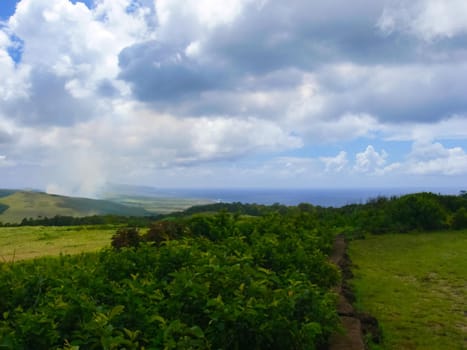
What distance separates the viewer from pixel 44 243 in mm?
10547

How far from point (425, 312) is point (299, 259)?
101 inches

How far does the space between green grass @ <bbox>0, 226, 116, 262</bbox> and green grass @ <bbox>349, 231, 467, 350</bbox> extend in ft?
18.4

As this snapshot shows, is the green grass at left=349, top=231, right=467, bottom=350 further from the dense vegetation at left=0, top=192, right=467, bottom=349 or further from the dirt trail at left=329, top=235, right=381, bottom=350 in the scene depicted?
the dense vegetation at left=0, top=192, right=467, bottom=349

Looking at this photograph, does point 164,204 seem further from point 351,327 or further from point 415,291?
point 351,327

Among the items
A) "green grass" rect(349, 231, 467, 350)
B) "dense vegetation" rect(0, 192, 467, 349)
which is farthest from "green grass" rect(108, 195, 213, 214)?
"dense vegetation" rect(0, 192, 467, 349)

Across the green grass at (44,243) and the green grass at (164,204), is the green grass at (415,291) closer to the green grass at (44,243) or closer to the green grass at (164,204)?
the green grass at (44,243)

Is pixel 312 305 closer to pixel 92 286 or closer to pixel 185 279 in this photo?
pixel 185 279

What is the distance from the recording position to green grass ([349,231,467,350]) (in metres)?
5.71

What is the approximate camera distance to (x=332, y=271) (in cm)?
602

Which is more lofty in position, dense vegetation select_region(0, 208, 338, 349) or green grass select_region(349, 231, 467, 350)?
dense vegetation select_region(0, 208, 338, 349)

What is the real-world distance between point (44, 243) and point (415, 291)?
27.5 ft

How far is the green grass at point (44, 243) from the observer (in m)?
8.92

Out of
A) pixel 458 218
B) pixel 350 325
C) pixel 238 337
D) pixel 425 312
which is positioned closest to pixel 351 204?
pixel 458 218

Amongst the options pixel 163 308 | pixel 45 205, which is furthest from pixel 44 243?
pixel 45 205
